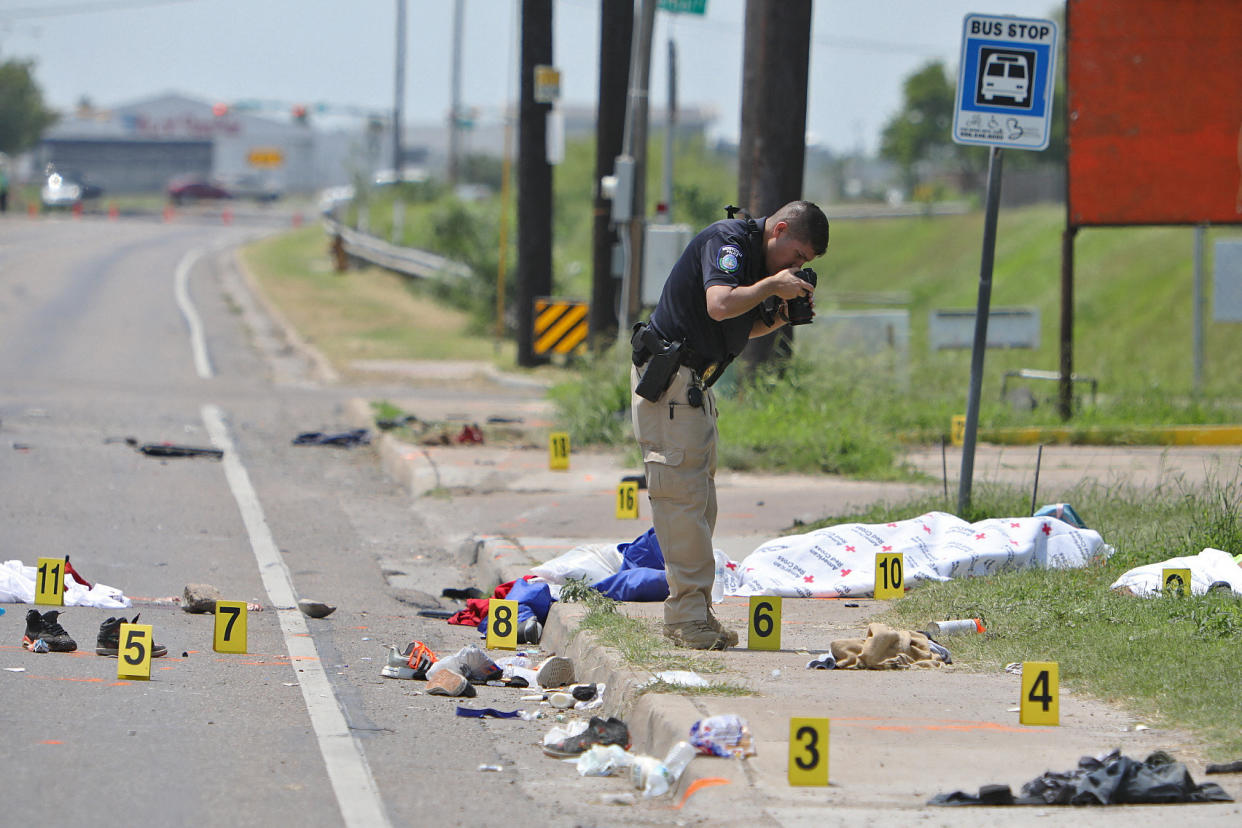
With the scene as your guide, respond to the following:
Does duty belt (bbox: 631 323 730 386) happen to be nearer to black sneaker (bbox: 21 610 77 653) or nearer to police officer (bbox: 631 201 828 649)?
police officer (bbox: 631 201 828 649)

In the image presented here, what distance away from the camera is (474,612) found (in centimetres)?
748

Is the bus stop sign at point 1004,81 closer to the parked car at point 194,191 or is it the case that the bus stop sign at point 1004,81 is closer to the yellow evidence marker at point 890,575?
the yellow evidence marker at point 890,575

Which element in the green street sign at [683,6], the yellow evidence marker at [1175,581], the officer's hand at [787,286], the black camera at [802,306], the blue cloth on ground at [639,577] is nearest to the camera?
the officer's hand at [787,286]

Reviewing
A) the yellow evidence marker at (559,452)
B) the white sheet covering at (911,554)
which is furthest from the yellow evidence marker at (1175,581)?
the yellow evidence marker at (559,452)

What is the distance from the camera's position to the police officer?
5.90 meters

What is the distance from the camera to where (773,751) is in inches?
189

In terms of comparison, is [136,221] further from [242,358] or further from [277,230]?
[242,358]

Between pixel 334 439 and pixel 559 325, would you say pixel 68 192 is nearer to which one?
pixel 559 325

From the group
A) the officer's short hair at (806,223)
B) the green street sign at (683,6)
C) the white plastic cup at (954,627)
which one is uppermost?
the green street sign at (683,6)

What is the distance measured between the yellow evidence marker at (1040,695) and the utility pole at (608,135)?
13.2 metres

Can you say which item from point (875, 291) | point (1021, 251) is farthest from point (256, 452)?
point (875, 291)

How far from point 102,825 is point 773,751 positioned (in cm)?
204

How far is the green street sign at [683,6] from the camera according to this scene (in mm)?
16438

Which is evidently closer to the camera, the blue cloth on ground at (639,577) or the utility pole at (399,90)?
the blue cloth on ground at (639,577)
